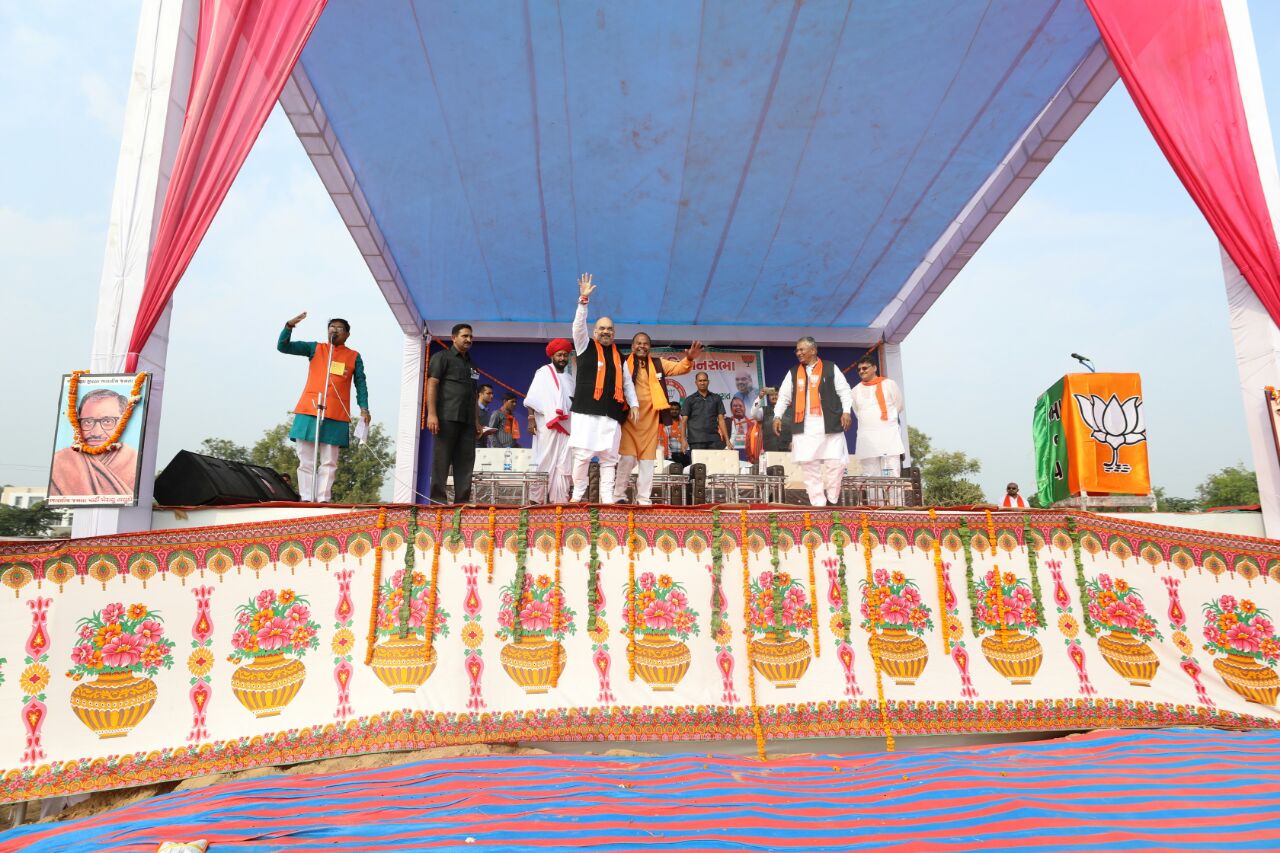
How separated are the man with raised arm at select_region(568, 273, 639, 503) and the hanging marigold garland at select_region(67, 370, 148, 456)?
8.57 feet

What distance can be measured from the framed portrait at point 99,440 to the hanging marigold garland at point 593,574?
7.48ft

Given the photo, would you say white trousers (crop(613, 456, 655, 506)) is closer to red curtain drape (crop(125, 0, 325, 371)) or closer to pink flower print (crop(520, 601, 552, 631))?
pink flower print (crop(520, 601, 552, 631))

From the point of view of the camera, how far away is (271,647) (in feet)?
11.4

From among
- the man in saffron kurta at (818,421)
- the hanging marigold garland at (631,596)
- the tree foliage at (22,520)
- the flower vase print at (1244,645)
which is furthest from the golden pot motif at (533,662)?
the tree foliage at (22,520)

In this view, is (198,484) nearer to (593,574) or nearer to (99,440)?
(99,440)

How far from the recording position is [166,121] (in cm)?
424

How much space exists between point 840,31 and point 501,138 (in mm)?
3108

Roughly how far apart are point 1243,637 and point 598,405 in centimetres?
386

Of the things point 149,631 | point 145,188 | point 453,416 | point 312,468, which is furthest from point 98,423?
point 453,416

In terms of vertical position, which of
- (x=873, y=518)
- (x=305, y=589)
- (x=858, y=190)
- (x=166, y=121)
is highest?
(x=858, y=190)

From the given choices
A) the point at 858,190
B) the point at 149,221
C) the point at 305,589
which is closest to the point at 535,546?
the point at 305,589

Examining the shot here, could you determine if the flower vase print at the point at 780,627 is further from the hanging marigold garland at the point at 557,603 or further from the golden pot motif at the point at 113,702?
the golden pot motif at the point at 113,702

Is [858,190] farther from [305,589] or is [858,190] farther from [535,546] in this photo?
[305,589]

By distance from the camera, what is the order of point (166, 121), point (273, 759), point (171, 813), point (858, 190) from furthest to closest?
point (858, 190), point (166, 121), point (273, 759), point (171, 813)
